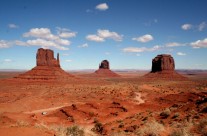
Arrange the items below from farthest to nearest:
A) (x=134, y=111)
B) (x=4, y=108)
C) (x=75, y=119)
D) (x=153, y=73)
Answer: (x=153, y=73), (x=4, y=108), (x=134, y=111), (x=75, y=119)

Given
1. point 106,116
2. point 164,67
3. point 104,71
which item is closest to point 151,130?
point 106,116

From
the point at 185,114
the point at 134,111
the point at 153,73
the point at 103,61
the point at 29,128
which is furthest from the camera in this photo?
the point at 103,61

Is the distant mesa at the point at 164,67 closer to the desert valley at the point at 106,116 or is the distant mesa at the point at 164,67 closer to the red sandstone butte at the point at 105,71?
the red sandstone butte at the point at 105,71

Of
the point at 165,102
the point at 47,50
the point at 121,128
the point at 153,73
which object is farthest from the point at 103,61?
the point at 121,128

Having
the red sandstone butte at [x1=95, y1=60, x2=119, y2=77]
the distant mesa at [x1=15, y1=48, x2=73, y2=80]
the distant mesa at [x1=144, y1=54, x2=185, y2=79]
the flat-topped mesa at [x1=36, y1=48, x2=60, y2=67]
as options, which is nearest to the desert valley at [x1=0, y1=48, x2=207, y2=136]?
the distant mesa at [x1=15, y1=48, x2=73, y2=80]

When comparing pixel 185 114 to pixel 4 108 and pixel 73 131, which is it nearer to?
pixel 73 131

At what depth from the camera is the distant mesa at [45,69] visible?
→ 80.6 m

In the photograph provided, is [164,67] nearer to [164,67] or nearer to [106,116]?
[164,67]

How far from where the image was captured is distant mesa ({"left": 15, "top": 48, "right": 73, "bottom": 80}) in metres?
80.6

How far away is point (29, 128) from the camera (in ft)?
38.4

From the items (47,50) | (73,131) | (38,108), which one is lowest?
(38,108)

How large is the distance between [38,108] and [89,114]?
32.6 feet

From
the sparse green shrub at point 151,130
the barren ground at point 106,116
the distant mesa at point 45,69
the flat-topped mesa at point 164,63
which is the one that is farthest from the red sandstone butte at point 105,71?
the sparse green shrub at point 151,130

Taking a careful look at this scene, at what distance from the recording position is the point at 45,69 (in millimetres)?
85438
